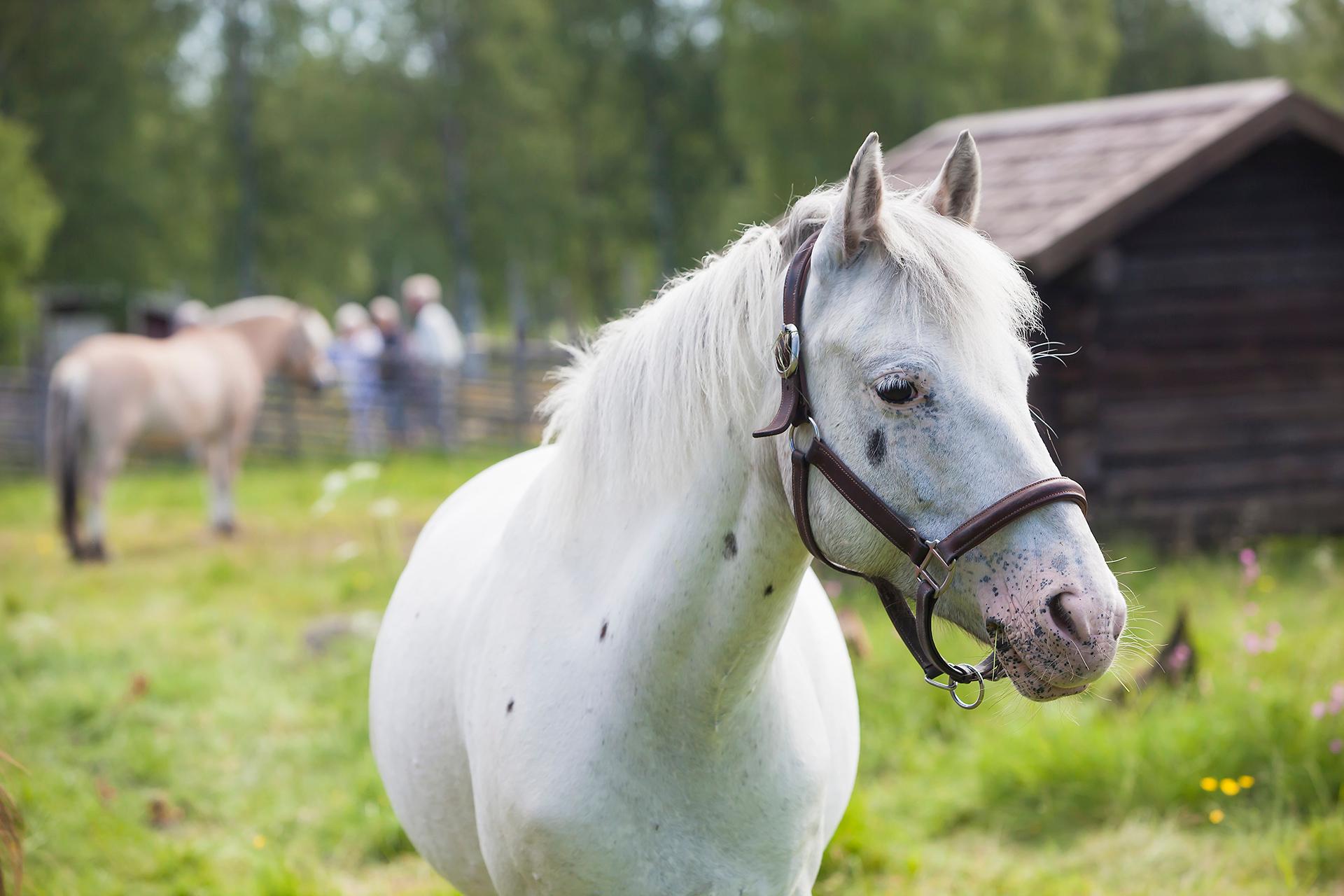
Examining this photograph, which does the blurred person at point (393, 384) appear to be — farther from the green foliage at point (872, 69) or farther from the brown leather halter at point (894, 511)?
the brown leather halter at point (894, 511)

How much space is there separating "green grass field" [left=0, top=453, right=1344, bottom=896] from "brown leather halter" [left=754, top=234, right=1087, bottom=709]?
245 millimetres

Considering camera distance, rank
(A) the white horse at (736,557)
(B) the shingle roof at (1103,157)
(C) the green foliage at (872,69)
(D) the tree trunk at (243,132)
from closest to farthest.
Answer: (A) the white horse at (736,557) < (B) the shingle roof at (1103,157) < (C) the green foliage at (872,69) < (D) the tree trunk at (243,132)

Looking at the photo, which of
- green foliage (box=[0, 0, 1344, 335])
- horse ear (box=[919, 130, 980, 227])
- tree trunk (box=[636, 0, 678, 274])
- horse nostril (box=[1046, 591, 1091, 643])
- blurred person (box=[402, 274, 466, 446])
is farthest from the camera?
tree trunk (box=[636, 0, 678, 274])

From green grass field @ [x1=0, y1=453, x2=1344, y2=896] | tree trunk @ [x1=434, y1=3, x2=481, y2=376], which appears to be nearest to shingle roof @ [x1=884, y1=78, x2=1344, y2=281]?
green grass field @ [x1=0, y1=453, x2=1344, y2=896]

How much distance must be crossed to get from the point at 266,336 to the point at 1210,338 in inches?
346

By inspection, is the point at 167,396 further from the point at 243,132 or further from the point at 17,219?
the point at 243,132

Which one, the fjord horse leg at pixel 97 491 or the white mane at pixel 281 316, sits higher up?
the white mane at pixel 281 316

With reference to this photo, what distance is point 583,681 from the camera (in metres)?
1.83

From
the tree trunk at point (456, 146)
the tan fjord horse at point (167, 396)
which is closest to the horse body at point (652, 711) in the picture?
the tan fjord horse at point (167, 396)

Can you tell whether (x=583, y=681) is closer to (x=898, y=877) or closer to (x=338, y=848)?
(x=898, y=877)

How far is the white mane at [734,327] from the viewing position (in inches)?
61.0

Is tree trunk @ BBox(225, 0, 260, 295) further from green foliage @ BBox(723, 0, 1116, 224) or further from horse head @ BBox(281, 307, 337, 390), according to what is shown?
horse head @ BBox(281, 307, 337, 390)

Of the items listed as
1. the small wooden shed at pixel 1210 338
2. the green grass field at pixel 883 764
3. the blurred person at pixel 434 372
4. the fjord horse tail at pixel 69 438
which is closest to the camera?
the green grass field at pixel 883 764

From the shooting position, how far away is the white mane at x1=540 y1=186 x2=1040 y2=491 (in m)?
1.55
